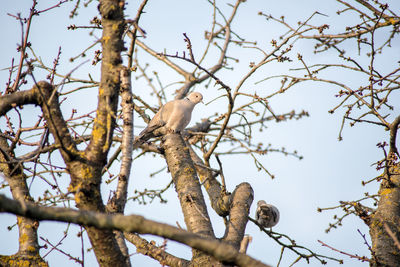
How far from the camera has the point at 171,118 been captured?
20.5 feet

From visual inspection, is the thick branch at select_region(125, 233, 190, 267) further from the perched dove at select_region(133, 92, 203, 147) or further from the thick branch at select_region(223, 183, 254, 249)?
the perched dove at select_region(133, 92, 203, 147)

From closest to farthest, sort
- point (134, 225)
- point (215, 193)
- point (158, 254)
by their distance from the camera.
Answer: point (134, 225) → point (158, 254) → point (215, 193)

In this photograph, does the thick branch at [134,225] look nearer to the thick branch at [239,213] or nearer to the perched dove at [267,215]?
the thick branch at [239,213]

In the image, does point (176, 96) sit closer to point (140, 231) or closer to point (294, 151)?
point (294, 151)

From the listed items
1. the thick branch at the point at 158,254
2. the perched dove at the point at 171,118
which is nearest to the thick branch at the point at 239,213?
the thick branch at the point at 158,254

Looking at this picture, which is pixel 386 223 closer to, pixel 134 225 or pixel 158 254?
pixel 158 254

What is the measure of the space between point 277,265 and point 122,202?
84.5 inches

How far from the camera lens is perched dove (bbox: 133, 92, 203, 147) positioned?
618 cm

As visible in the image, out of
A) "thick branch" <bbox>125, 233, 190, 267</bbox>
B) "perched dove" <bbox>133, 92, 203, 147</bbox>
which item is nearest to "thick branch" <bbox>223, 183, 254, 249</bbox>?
"thick branch" <bbox>125, 233, 190, 267</bbox>

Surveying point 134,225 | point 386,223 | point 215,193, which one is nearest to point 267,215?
point 215,193

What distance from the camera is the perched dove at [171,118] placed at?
6.18m

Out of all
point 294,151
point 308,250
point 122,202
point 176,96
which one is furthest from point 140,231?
point 176,96

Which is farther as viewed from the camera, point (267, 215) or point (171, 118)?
point (267, 215)

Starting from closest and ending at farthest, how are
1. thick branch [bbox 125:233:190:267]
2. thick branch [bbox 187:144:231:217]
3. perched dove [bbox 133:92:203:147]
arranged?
thick branch [bbox 125:233:190:267], thick branch [bbox 187:144:231:217], perched dove [bbox 133:92:203:147]
